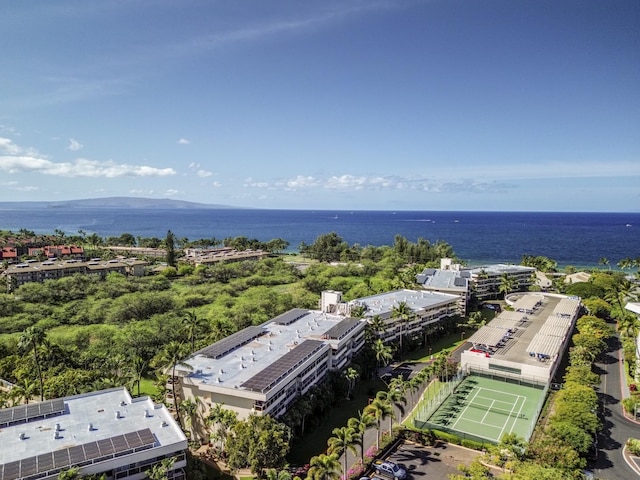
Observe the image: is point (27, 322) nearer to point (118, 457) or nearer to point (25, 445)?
point (25, 445)

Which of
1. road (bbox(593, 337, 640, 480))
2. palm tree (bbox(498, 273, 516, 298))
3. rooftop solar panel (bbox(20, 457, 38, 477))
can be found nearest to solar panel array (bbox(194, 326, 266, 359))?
rooftop solar panel (bbox(20, 457, 38, 477))

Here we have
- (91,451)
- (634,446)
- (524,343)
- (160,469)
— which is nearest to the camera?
(91,451)

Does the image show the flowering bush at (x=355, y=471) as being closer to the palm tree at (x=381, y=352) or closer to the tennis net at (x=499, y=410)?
the tennis net at (x=499, y=410)

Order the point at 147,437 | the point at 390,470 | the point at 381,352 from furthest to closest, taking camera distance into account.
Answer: the point at 381,352 < the point at 390,470 < the point at 147,437

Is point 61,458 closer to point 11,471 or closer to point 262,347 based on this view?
point 11,471

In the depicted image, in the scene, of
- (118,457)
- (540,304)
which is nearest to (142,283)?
(118,457)

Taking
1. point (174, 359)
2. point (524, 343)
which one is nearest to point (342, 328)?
point (174, 359)

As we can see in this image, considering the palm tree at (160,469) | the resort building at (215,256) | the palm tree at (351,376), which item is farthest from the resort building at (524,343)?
the resort building at (215,256)
